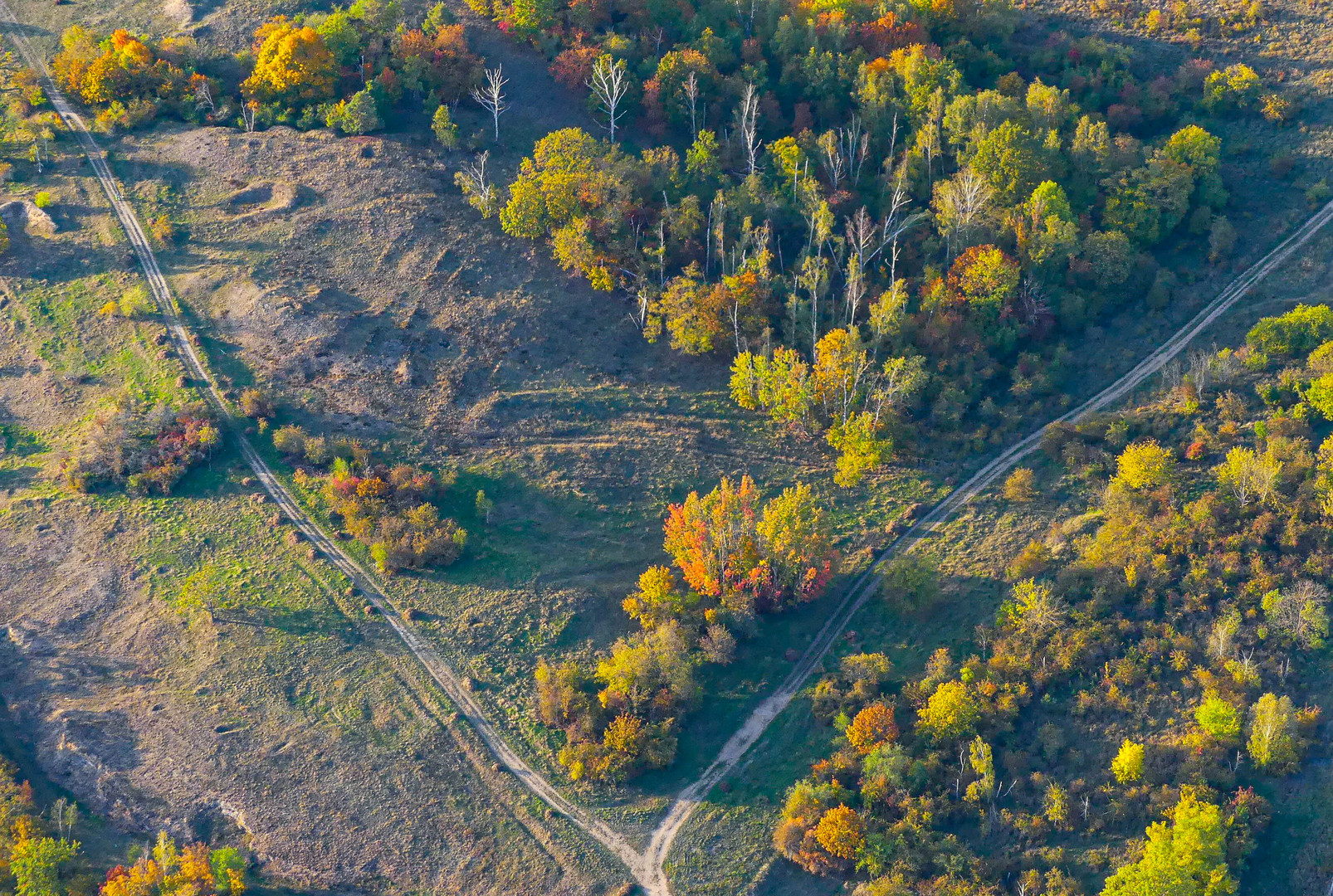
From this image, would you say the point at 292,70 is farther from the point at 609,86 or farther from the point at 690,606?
the point at 690,606

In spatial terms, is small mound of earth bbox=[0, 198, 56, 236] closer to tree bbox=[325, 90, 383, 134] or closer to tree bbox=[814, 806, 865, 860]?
tree bbox=[325, 90, 383, 134]

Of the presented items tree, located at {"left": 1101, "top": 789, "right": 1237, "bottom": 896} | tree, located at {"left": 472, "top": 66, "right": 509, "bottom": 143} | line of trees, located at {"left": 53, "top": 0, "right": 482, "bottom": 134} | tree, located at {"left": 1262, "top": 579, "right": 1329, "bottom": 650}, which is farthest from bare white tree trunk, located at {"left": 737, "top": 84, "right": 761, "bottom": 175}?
tree, located at {"left": 1101, "top": 789, "right": 1237, "bottom": 896}

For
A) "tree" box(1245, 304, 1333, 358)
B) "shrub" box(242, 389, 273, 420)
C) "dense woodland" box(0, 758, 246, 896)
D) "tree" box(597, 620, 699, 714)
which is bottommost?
"dense woodland" box(0, 758, 246, 896)

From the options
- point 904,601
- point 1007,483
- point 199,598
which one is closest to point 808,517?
point 904,601

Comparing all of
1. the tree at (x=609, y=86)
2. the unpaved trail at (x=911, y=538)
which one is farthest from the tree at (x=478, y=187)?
the unpaved trail at (x=911, y=538)

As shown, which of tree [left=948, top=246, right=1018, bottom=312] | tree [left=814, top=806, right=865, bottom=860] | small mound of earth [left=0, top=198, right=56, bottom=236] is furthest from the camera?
small mound of earth [left=0, top=198, right=56, bottom=236]

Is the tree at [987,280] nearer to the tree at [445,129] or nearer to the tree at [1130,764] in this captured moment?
the tree at [1130,764]
